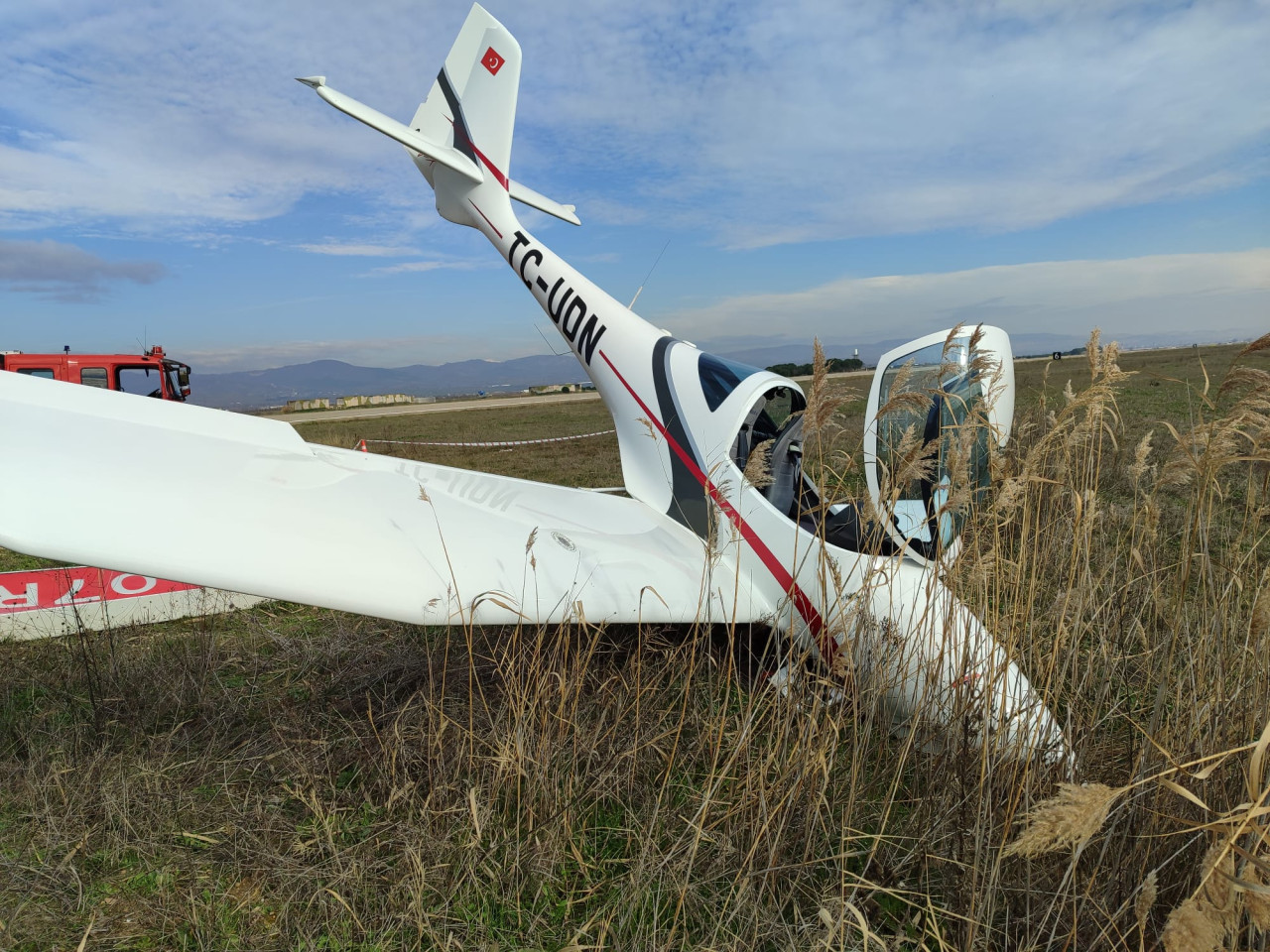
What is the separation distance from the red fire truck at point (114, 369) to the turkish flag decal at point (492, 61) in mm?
12736

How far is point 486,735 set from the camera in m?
2.64

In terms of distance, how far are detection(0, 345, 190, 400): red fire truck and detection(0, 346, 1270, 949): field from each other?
1610 cm

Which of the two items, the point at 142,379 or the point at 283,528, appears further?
the point at 142,379

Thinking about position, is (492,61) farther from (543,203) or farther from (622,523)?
(622,523)

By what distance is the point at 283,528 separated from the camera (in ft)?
8.88

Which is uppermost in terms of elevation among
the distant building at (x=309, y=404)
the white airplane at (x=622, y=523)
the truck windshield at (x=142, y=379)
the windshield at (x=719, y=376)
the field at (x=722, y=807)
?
the distant building at (x=309, y=404)

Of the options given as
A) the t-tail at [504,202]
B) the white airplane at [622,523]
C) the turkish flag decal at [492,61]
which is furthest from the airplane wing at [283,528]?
the turkish flag decal at [492,61]

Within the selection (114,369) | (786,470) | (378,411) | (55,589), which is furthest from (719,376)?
(378,411)

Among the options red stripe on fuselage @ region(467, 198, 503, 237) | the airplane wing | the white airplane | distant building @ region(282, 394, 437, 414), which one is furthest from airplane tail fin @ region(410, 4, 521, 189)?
distant building @ region(282, 394, 437, 414)

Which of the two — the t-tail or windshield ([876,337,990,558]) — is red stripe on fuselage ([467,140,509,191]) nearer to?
the t-tail

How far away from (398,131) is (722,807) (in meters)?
7.36

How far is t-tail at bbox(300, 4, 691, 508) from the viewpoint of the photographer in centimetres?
548

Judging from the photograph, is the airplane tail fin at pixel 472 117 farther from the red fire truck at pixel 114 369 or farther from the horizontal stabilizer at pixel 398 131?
the red fire truck at pixel 114 369

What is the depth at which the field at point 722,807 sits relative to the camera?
1.60m
